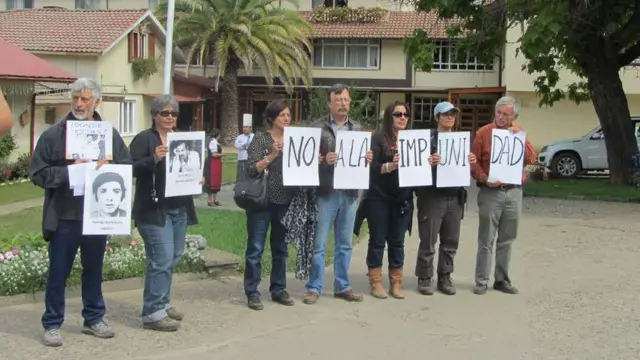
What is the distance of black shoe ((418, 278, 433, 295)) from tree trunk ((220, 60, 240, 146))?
107 feet

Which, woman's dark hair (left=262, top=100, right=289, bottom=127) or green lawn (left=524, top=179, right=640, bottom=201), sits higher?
woman's dark hair (left=262, top=100, right=289, bottom=127)

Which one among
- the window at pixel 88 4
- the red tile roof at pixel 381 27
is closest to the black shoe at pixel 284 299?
the red tile roof at pixel 381 27

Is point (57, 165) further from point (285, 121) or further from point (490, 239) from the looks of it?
point (490, 239)

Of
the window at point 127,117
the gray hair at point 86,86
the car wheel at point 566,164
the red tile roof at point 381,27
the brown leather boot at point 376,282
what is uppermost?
the red tile roof at point 381,27

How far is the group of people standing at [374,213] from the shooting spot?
734cm

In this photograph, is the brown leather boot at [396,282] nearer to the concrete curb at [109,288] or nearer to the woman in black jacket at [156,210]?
the concrete curb at [109,288]

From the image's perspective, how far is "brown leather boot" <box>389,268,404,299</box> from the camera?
7867mm

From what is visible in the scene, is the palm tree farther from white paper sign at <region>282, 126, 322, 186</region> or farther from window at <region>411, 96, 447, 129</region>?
white paper sign at <region>282, 126, 322, 186</region>

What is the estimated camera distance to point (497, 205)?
8.01 meters

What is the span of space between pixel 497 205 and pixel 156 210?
11.7 ft

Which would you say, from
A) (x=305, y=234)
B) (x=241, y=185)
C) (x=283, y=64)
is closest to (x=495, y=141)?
(x=305, y=234)

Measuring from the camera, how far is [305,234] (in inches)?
297

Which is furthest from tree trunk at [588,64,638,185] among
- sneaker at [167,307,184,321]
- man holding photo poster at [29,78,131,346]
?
man holding photo poster at [29,78,131,346]

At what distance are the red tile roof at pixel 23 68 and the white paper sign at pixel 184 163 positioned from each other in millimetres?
15901
